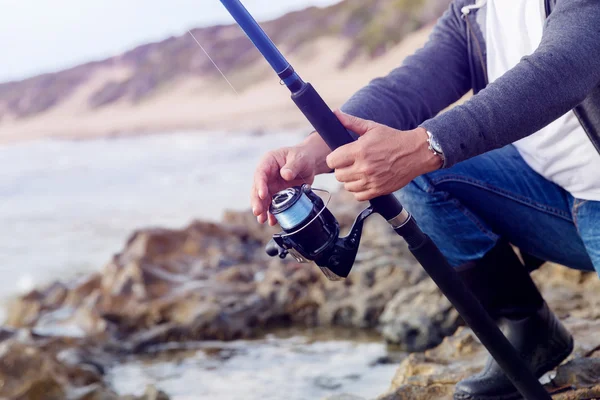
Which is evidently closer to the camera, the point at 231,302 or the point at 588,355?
the point at 588,355

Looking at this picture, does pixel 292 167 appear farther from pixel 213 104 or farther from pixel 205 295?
pixel 213 104

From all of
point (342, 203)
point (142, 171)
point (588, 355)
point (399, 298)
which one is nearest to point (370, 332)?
point (399, 298)

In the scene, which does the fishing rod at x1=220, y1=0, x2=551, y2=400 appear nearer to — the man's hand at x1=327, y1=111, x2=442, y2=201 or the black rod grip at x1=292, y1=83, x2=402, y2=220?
the black rod grip at x1=292, y1=83, x2=402, y2=220

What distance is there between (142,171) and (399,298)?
68.7 feet

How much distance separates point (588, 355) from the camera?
6.49 feet

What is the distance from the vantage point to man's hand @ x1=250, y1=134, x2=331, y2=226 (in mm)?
1474

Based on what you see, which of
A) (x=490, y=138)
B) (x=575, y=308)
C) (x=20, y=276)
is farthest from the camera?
(x=20, y=276)

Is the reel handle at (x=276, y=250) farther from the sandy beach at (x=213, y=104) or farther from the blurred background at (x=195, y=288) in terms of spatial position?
the sandy beach at (x=213, y=104)

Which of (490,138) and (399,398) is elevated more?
(490,138)

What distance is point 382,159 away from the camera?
124 cm

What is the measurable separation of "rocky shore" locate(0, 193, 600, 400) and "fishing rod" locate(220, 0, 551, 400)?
476 millimetres

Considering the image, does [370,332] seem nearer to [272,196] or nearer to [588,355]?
[588,355]

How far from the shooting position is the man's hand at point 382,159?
1237 mm

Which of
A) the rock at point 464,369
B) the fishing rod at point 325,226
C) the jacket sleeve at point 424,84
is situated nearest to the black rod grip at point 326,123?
the fishing rod at point 325,226
